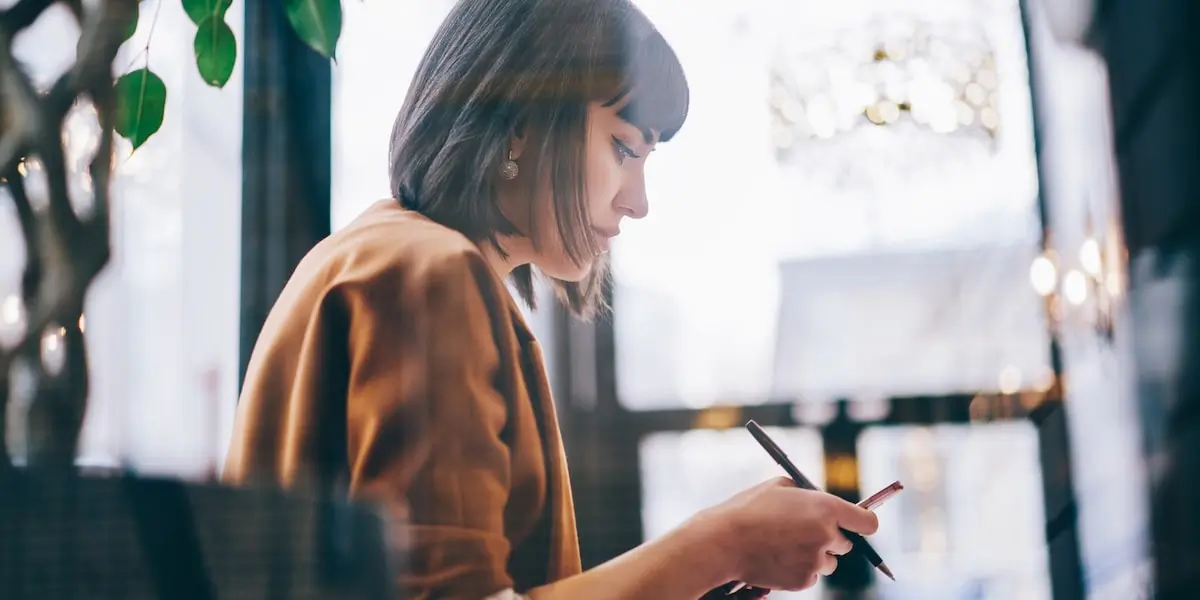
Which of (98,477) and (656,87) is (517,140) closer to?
(656,87)

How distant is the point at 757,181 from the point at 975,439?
0.93ft

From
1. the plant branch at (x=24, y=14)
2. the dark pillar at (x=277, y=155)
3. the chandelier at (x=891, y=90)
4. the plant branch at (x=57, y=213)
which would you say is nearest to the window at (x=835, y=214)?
the chandelier at (x=891, y=90)

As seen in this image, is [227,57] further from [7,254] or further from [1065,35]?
[1065,35]

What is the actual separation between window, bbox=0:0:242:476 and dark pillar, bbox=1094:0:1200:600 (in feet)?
2.58

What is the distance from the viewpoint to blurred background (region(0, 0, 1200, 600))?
0.84m

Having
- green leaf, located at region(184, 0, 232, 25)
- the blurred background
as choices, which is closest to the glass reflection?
the blurred background

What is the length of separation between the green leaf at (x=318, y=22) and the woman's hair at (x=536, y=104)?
0.13m

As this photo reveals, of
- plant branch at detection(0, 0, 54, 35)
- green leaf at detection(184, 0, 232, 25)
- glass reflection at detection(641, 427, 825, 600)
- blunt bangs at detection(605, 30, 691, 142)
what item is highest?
plant branch at detection(0, 0, 54, 35)

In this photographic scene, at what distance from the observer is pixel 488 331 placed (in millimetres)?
867

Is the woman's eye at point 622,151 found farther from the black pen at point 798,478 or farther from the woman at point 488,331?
the black pen at point 798,478

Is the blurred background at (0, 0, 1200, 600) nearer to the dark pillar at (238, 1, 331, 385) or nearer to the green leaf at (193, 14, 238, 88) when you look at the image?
the dark pillar at (238, 1, 331, 385)

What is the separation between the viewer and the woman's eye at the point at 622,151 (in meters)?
0.89

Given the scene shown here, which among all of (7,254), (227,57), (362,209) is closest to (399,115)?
(362,209)

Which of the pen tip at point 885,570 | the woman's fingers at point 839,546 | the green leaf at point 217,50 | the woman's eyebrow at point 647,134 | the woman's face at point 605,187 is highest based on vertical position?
the green leaf at point 217,50
